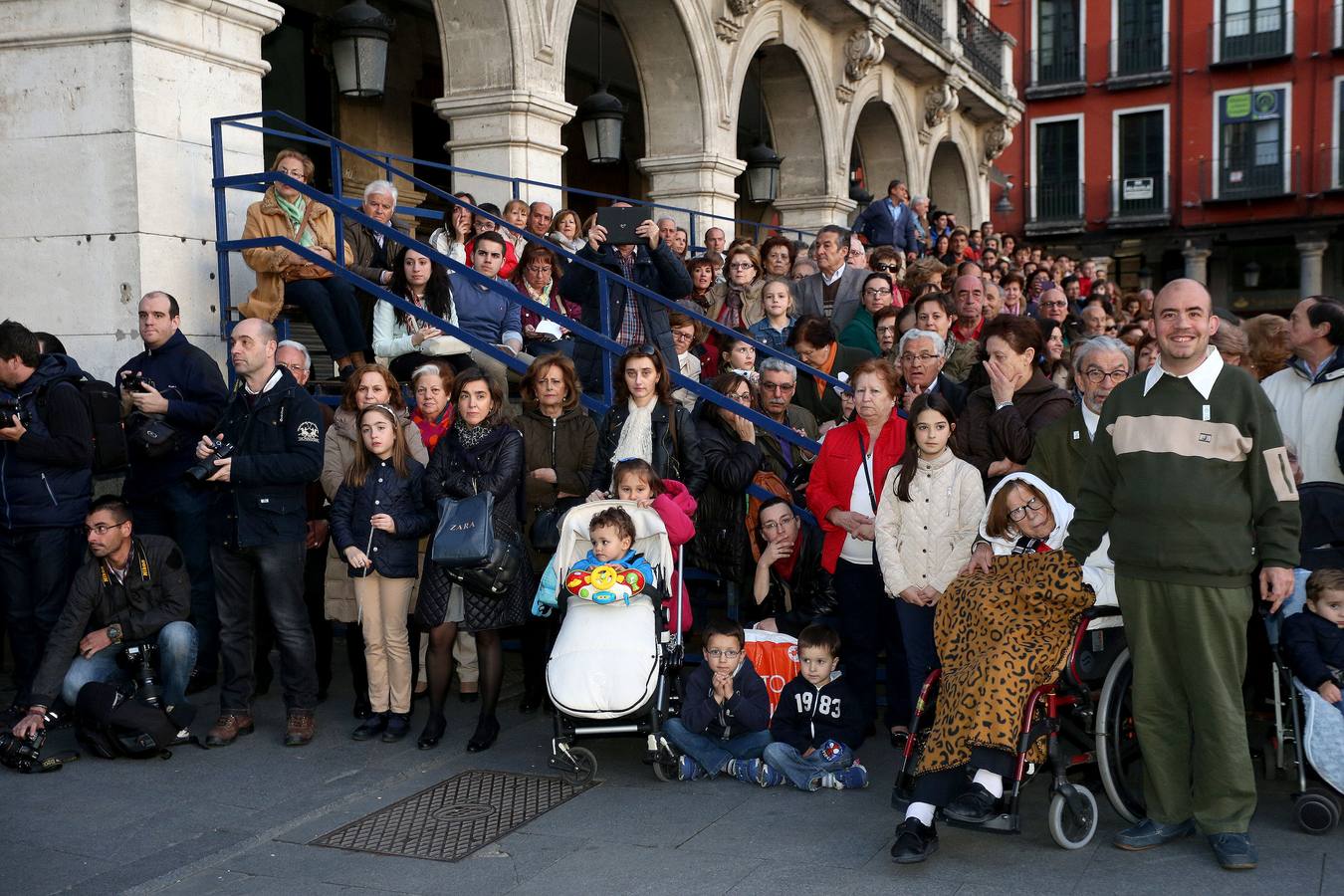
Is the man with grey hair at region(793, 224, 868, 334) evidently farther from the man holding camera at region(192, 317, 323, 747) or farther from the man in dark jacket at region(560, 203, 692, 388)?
the man holding camera at region(192, 317, 323, 747)

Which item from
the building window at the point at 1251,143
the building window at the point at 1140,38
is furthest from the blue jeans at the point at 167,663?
the building window at the point at 1140,38

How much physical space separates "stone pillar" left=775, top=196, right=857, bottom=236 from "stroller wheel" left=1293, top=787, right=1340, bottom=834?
1392 cm

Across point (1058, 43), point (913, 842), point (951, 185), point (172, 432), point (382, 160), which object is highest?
point (1058, 43)

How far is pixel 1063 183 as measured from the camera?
1460 inches

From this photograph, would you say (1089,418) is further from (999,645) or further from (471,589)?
(471,589)

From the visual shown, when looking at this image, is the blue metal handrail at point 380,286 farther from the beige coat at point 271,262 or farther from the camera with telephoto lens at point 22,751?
the camera with telephoto lens at point 22,751

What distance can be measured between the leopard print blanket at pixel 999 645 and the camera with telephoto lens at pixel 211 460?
333 cm

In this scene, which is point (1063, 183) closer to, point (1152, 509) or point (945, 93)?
point (945, 93)

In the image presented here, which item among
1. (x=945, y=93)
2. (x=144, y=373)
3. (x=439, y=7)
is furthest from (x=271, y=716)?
(x=945, y=93)

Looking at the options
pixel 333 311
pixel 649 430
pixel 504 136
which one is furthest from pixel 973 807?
pixel 504 136

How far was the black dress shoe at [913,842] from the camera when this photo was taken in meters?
4.39

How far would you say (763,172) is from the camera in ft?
51.2

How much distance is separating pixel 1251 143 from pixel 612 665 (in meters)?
34.7

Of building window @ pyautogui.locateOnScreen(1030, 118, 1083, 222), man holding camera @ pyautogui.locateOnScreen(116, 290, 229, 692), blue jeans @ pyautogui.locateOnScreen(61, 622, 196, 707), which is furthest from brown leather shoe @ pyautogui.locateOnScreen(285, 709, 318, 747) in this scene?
building window @ pyautogui.locateOnScreen(1030, 118, 1083, 222)
